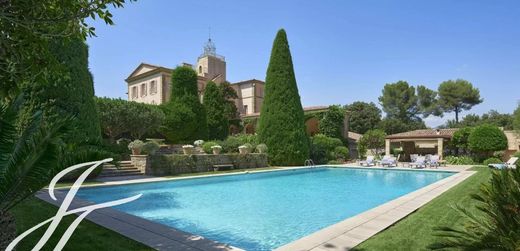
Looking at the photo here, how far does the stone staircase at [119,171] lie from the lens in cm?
1497

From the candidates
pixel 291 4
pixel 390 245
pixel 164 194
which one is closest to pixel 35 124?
pixel 390 245

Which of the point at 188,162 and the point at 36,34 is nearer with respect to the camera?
the point at 36,34

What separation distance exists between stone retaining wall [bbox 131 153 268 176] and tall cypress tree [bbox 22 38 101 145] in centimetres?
265

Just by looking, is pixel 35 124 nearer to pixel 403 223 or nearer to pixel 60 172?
pixel 60 172

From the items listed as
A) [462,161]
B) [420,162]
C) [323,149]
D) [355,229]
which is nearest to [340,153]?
[323,149]

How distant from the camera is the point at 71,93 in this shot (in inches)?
531

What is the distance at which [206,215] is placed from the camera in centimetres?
870

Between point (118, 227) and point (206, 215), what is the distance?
118 inches

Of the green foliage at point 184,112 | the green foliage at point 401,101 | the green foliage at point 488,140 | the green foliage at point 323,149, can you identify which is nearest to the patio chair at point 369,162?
the green foliage at point 323,149

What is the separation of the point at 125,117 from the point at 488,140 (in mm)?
24775

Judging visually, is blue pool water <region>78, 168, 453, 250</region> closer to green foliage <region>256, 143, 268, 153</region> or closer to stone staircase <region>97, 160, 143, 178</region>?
stone staircase <region>97, 160, 143, 178</region>

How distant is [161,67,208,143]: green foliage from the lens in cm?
2741

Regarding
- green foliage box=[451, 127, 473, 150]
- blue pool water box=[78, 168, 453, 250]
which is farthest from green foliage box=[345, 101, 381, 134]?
blue pool water box=[78, 168, 453, 250]

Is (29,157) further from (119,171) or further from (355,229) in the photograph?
(119,171)
